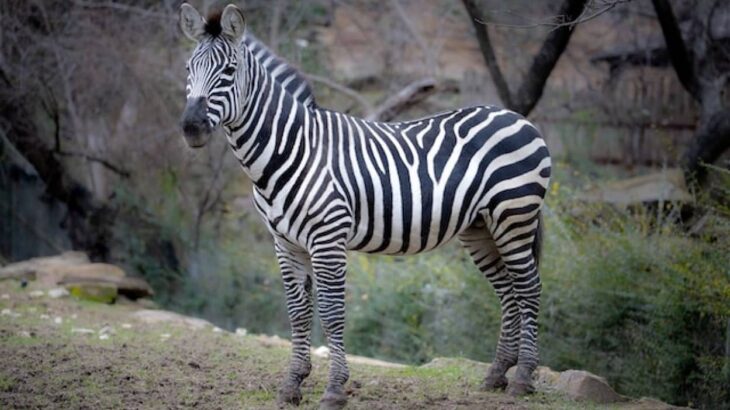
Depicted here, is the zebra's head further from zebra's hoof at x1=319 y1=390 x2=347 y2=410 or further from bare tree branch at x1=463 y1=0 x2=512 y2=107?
bare tree branch at x1=463 y1=0 x2=512 y2=107

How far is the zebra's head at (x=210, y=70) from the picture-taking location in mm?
5598

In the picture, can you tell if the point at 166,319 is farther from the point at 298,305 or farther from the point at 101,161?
the point at 298,305

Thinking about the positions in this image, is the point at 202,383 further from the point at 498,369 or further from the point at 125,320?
the point at 125,320

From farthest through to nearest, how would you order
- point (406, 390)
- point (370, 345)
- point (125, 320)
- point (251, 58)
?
1. point (370, 345)
2. point (125, 320)
3. point (406, 390)
4. point (251, 58)

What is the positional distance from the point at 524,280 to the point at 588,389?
956 mm

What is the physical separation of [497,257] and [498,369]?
0.84m

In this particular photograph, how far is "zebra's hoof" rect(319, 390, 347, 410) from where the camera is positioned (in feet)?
19.6

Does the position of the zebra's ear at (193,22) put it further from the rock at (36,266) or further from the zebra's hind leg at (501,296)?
the rock at (36,266)

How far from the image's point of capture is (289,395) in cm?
618

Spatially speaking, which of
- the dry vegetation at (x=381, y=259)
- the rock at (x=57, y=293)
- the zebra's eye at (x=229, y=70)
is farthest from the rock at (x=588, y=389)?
the rock at (x=57, y=293)

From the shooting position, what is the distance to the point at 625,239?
8.73 m

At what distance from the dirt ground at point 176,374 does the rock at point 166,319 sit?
0.44 meters

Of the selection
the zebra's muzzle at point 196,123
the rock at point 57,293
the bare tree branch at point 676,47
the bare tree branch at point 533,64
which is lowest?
the rock at point 57,293

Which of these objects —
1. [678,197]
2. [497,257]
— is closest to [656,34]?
Result: [678,197]
